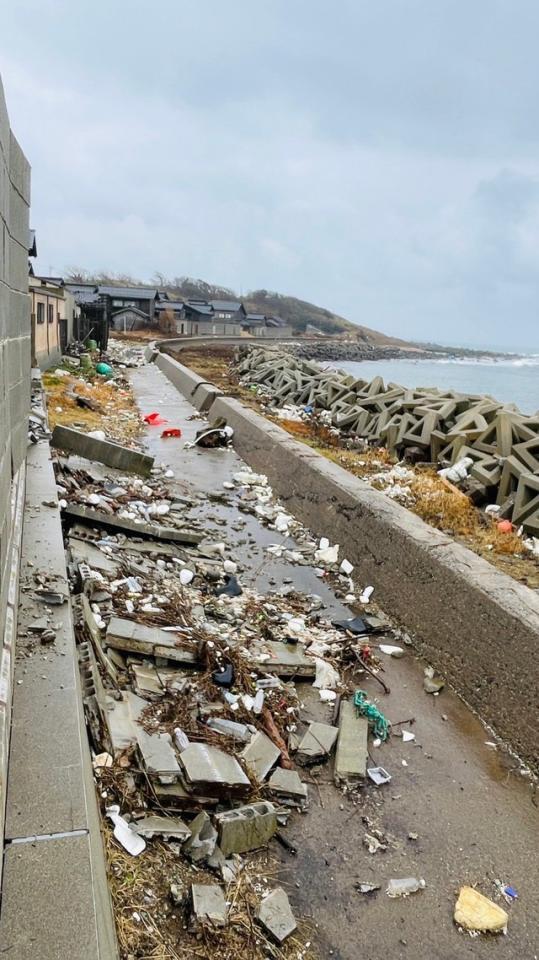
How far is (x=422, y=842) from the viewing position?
319cm

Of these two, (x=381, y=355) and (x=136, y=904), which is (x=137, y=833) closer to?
(x=136, y=904)

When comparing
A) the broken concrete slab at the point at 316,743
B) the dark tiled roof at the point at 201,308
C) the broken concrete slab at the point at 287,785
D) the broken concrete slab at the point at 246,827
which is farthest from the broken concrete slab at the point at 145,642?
the dark tiled roof at the point at 201,308

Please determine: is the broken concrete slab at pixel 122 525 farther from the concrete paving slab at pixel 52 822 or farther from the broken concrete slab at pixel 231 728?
the broken concrete slab at pixel 231 728

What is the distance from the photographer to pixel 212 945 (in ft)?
7.88

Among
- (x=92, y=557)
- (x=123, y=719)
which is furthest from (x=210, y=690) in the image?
(x=92, y=557)

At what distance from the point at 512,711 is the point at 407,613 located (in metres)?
1.44


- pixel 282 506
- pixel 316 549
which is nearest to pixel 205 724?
pixel 316 549

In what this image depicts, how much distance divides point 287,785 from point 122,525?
3.44 m

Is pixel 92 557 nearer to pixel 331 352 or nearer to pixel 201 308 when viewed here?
pixel 201 308

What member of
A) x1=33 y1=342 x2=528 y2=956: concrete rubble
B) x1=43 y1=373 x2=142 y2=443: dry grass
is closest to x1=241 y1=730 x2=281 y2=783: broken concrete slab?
x1=33 y1=342 x2=528 y2=956: concrete rubble

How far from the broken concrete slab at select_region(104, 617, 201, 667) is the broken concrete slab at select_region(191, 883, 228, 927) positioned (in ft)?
5.35

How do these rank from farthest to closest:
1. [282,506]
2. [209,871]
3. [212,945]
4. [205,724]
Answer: [282,506] → [205,724] → [209,871] → [212,945]

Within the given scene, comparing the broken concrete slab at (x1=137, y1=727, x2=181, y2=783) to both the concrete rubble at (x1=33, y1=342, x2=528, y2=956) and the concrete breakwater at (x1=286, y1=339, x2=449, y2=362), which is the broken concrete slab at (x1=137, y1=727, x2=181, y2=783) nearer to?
the concrete rubble at (x1=33, y1=342, x2=528, y2=956)

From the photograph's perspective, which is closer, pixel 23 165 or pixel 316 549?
pixel 23 165
